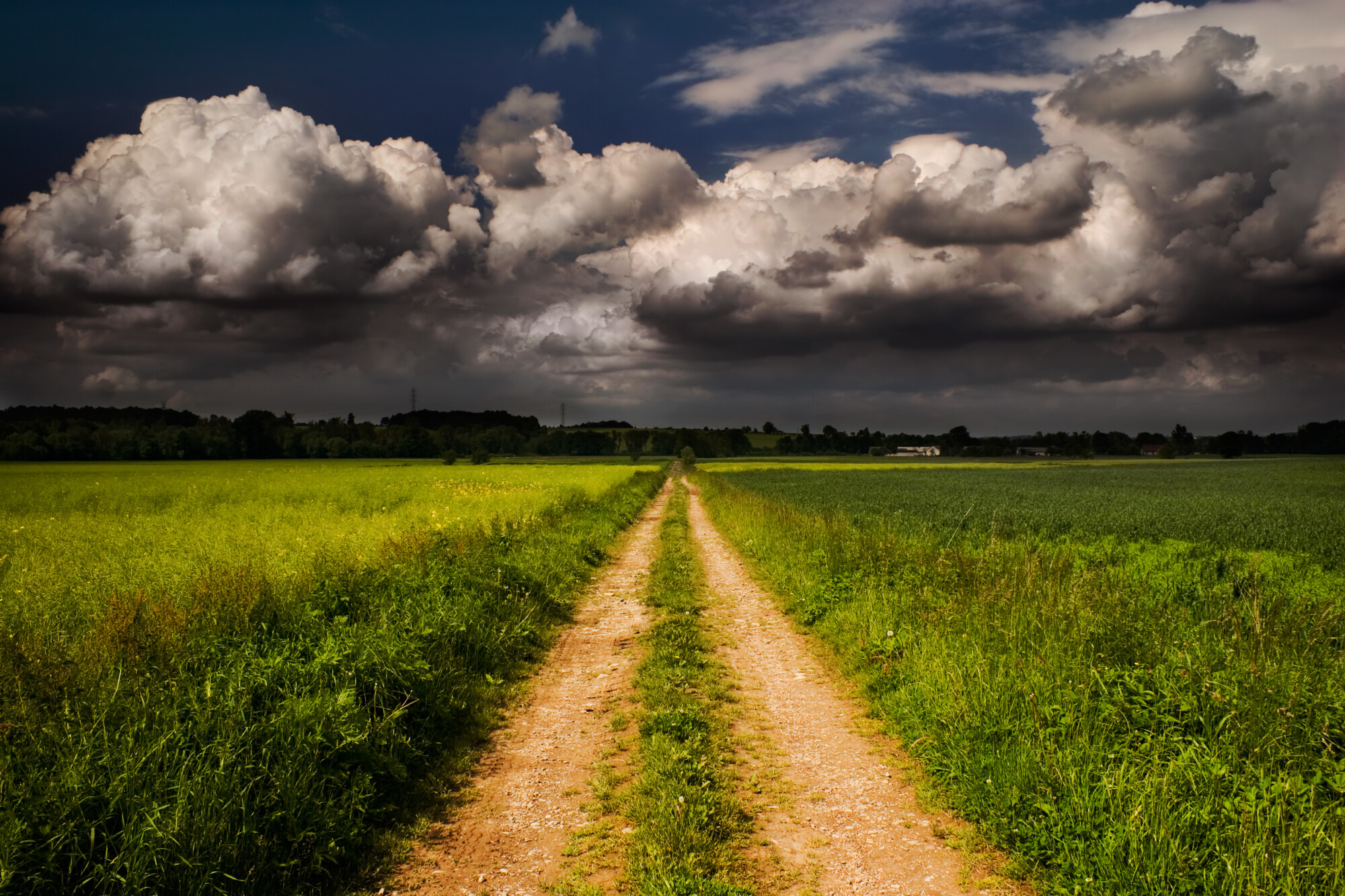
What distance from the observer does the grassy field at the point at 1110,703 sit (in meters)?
3.96

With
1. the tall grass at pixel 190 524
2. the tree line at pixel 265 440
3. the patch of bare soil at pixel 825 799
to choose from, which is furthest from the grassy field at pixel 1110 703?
the tree line at pixel 265 440

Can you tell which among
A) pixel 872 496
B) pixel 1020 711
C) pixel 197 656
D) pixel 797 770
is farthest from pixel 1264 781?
pixel 872 496

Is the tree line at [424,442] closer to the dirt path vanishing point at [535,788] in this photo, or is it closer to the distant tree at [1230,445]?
the distant tree at [1230,445]

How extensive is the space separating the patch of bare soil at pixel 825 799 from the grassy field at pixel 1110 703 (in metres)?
0.37

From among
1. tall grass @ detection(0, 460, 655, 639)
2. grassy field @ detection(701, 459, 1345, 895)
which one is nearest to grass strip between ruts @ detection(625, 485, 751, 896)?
grassy field @ detection(701, 459, 1345, 895)

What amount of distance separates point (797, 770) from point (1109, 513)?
82.9 ft

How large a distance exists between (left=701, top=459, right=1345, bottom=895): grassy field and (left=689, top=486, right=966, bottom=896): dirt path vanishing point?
0.43 metres

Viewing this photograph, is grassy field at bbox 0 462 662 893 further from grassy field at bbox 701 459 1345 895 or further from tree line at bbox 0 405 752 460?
tree line at bbox 0 405 752 460

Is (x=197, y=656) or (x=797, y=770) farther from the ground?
(x=197, y=656)

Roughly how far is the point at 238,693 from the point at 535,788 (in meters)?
2.60

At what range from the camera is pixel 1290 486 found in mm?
47156

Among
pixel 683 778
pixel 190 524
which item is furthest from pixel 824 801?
pixel 190 524

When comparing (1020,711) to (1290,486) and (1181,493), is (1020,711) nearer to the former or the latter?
(1181,493)

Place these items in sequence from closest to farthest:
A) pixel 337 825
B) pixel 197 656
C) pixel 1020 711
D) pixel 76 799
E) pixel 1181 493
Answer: pixel 76 799 → pixel 337 825 → pixel 1020 711 → pixel 197 656 → pixel 1181 493
